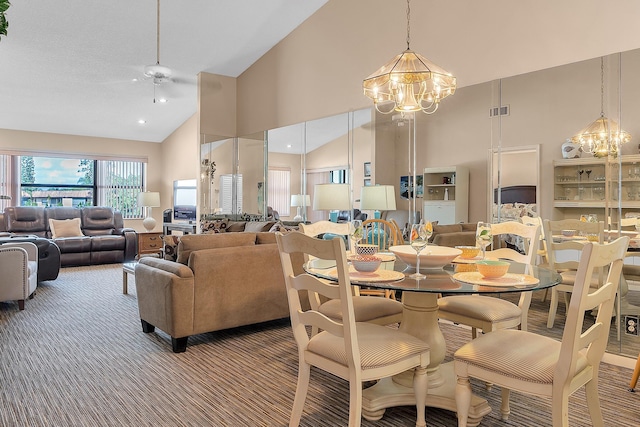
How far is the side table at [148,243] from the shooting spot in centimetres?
806

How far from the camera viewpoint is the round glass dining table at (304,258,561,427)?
1.87m

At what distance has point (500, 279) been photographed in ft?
6.47

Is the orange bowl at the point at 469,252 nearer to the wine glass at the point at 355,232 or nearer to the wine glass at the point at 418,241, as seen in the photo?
the wine glass at the point at 418,241

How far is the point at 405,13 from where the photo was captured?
467cm

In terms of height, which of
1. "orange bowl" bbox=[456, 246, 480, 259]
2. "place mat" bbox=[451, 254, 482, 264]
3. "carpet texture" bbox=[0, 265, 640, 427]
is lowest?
"carpet texture" bbox=[0, 265, 640, 427]

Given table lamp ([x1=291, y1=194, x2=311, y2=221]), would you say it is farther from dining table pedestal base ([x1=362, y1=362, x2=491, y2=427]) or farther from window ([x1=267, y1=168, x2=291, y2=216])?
dining table pedestal base ([x1=362, y1=362, x2=491, y2=427])

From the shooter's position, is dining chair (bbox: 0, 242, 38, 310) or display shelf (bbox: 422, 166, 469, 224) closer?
display shelf (bbox: 422, 166, 469, 224)

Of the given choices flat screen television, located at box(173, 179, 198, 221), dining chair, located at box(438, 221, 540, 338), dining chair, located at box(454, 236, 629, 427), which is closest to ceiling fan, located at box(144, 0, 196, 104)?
flat screen television, located at box(173, 179, 198, 221)

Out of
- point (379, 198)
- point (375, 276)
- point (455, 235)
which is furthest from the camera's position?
point (379, 198)

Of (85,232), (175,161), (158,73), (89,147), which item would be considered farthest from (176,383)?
(89,147)

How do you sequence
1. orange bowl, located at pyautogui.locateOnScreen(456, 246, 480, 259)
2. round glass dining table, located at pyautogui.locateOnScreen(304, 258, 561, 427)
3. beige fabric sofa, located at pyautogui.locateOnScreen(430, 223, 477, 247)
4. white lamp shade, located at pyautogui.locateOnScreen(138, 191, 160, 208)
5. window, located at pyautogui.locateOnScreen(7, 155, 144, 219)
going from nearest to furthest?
1. round glass dining table, located at pyautogui.locateOnScreen(304, 258, 561, 427)
2. orange bowl, located at pyautogui.locateOnScreen(456, 246, 480, 259)
3. beige fabric sofa, located at pyautogui.locateOnScreen(430, 223, 477, 247)
4. window, located at pyautogui.locateOnScreen(7, 155, 144, 219)
5. white lamp shade, located at pyautogui.locateOnScreen(138, 191, 160, 208)

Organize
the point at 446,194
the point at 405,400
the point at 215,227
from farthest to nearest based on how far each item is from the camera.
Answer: the point at 215,227 → the point at 446,194 → the point at 405,400

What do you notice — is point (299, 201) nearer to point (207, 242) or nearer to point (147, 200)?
point (207, 242)

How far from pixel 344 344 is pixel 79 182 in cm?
872
